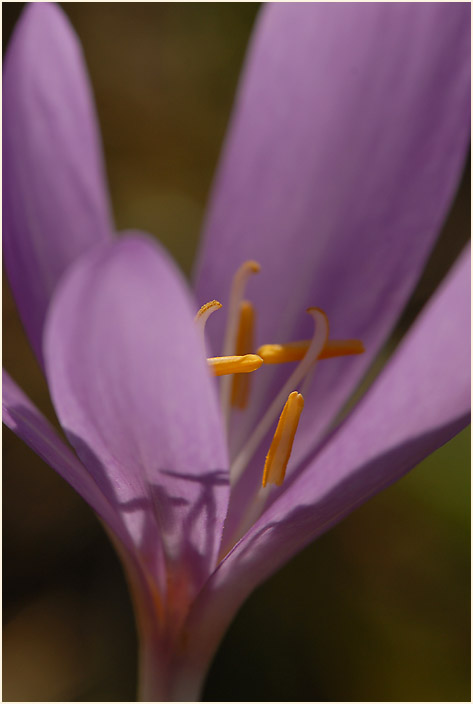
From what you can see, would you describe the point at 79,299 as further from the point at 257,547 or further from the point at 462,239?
the point at 462,239

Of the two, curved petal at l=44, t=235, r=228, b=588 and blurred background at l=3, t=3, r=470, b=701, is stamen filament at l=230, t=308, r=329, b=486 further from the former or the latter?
blurred background at l=3, t=3, r=470, b=701

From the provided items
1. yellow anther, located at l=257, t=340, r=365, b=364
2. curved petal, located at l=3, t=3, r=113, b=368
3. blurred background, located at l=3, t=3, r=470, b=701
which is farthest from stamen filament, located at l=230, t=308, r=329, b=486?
blurred background, located at l=3, t=3, r=470, b=701

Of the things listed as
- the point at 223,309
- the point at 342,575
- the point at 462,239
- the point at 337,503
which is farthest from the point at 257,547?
the point at 462,239

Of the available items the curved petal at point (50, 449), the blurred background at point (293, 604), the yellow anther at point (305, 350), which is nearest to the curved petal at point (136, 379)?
the curved petal at point (50, 449)

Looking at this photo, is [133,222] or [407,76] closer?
[407,76]

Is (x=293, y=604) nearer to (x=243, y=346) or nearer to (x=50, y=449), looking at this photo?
(x=243, y=346)

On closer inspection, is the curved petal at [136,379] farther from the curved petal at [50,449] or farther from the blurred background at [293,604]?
the blurred background at [293,604]

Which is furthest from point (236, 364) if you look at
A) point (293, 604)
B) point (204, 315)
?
point (293, 604)
